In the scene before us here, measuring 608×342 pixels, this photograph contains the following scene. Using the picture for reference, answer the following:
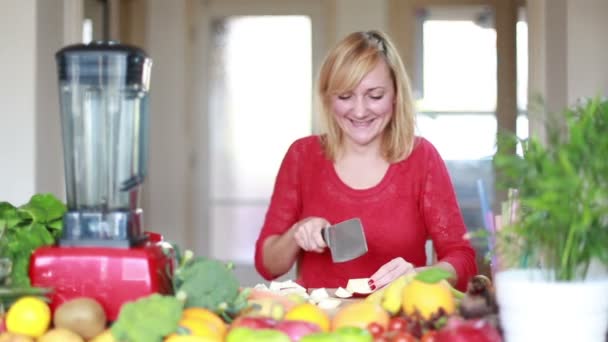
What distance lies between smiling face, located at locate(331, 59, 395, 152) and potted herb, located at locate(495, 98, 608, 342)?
95 cm

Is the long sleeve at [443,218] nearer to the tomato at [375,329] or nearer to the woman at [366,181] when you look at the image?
the woman at [366,181]

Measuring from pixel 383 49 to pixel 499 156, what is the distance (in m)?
1.06

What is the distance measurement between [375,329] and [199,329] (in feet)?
0.83

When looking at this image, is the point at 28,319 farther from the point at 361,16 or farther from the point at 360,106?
the point at 361,16

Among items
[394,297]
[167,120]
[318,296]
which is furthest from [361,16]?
[394,297]

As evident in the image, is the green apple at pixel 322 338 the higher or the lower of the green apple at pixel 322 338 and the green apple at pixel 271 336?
the lower

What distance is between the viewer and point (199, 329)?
1.17 m

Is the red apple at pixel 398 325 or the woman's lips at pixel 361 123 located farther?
the woman's lips at pixel 361 123

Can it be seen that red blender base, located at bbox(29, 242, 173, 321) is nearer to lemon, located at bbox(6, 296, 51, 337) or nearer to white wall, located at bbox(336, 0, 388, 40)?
lemon, located at bbox(6, 296, 51, 337)

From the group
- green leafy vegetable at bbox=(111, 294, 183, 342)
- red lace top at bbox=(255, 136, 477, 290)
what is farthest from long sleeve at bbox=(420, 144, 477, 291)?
green leafy vegetable at bbox=(111, 294, 183, 342)

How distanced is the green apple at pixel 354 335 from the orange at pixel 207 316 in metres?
0.19

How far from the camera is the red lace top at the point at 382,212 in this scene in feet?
6.97

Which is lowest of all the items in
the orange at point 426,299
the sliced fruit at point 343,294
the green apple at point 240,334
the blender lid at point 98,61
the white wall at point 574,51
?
the sliced fruit at point 343,294

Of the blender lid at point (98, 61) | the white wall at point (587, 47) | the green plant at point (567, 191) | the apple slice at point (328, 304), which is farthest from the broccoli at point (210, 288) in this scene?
the white wall at point (587, 47)
